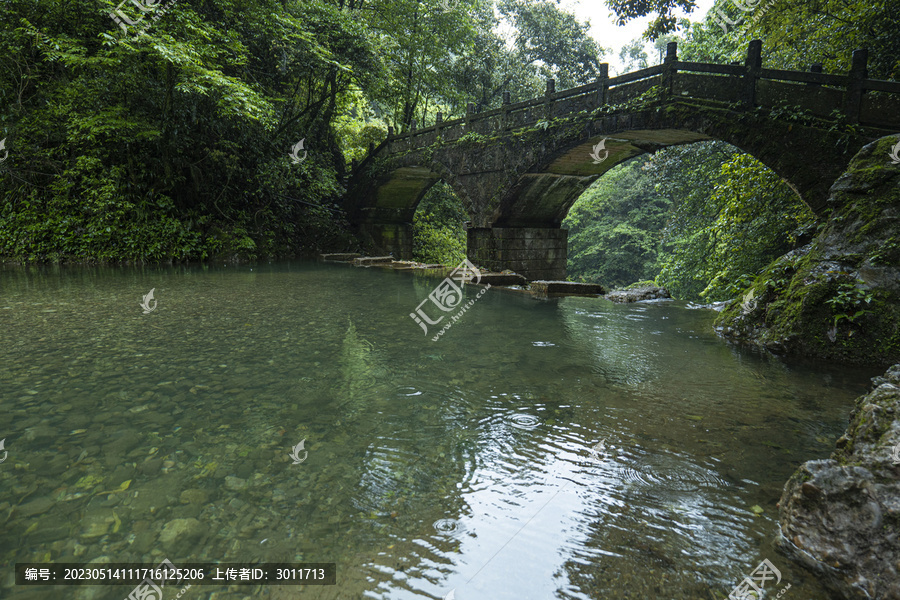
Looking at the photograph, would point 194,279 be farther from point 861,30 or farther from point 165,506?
point 861,30

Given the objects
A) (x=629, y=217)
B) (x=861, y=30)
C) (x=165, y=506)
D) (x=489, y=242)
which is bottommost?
(x=165, y=506)

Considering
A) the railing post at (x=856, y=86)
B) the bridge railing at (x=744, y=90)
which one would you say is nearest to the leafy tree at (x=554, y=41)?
the bridge railing at (x=744, y=90)

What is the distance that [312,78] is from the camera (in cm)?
1978

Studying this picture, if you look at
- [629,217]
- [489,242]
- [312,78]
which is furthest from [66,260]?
[629,217]

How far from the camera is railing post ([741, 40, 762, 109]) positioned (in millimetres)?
8727

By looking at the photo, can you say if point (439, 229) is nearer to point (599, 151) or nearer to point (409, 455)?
point (599, 151)

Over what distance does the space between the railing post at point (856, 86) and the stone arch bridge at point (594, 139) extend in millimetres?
15

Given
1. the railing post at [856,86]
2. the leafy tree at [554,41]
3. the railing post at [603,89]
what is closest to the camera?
the railing post at [856,86]

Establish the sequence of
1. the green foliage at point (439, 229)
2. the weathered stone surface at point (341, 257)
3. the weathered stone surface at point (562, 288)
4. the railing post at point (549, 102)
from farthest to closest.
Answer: the green foliage at point (439, 229) < the weathered stone surface at point (341, 257) < the railing post at point (549, 102) < the weathered stone surface at point (562, 288)

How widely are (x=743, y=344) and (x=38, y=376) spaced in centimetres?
787

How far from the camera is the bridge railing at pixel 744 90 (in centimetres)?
764

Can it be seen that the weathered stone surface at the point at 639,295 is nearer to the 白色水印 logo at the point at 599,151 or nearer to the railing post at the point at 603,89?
the 白色水印 logo at the point at 599,151

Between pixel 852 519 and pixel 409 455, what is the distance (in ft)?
7.39

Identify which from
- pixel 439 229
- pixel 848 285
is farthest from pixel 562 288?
pixel 439 229
